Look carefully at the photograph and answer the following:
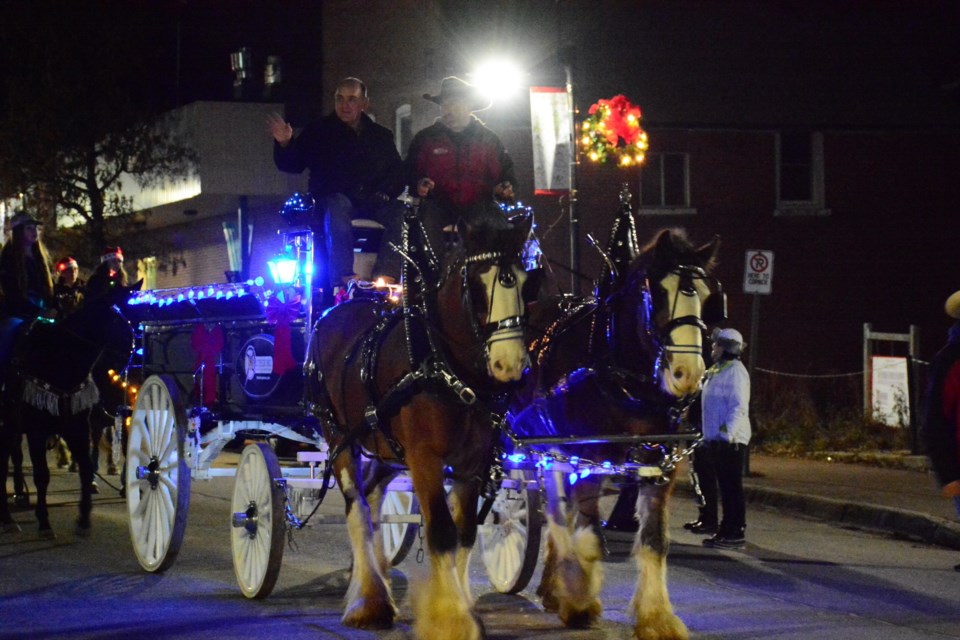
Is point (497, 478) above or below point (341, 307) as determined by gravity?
below

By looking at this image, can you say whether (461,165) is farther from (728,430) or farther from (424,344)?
(728,430)

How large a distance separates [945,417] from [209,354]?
5879 mm

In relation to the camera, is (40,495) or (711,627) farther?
(40,495)

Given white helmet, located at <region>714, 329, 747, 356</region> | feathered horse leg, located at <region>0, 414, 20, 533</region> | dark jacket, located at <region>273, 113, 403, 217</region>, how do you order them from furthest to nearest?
feathered horse leg, located at <region>0, 414, 20, 533</region>
white helmet, located at <region>714, 329, 747, 356</region>
dark jacket, located at <region>273, 113, 403, 217</region>

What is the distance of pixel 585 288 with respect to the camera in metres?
24.8

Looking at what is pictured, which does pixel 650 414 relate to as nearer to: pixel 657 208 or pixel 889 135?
pixel 657 208

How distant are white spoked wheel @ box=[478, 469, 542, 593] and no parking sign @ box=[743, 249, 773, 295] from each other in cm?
834

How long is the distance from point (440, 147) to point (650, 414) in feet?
7.32

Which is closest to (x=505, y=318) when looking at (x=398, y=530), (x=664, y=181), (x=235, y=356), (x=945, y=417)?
(x=945, y=417)

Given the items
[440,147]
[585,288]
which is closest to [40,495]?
[440,147]

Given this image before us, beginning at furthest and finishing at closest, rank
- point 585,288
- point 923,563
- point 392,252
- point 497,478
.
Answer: point 585,288
point 923,563
point 392,252
point 497,478

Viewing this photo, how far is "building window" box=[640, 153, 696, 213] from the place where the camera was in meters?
26.0

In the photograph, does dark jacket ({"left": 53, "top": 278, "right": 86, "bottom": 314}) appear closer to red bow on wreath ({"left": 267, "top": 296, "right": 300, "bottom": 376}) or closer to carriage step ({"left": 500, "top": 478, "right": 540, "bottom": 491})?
red bow on wreath ({"left": 267, "top": 296, "right": 300, "bottom": 376})

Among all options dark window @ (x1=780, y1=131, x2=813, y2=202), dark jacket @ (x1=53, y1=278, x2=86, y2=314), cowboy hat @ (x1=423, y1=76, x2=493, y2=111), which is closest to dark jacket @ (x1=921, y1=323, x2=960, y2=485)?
cowboy hat @ (x1=423, y1=76, x2=493, y2=111)
